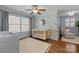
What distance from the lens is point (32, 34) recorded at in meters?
2.12

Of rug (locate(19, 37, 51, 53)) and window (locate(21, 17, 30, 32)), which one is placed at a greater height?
window (locate(21, 17, 30, 32))

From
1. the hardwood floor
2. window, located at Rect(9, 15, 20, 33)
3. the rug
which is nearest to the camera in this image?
window, located at Rect(9, 15, 20, 33)

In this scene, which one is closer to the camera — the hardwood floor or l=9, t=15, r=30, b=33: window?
l=9, t=15, r=30, b=33: window

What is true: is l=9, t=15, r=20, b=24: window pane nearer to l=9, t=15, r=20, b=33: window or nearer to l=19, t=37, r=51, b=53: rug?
l=9, t=15, r=20, b=33: window

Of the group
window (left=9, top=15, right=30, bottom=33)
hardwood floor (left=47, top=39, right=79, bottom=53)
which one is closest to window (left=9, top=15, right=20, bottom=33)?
window (left=9, top=15, right=30, bottom=33)

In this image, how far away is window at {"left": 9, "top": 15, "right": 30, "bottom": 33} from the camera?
1.65 metres

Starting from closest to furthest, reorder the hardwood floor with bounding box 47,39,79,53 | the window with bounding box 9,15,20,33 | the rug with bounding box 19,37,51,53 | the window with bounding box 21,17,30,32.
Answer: the window with bounding box 9,15,20,33 → the window with bounding box 21,17,30,32 → the rug with bounding box 19,37,51,53 → the hardwood floor with bounding box 47,39,79,53

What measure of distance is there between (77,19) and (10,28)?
3235 millimetres

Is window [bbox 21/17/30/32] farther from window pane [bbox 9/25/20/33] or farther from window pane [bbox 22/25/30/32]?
window pane [bbox 9/25/20/33]

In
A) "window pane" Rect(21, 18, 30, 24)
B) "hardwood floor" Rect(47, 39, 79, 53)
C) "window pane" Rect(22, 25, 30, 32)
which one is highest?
"window pane" Rect(21, 18, 30, 24)

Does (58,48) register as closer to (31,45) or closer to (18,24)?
(31,45)

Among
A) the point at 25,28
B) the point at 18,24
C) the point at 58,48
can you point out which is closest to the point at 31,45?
the point at 58,48
